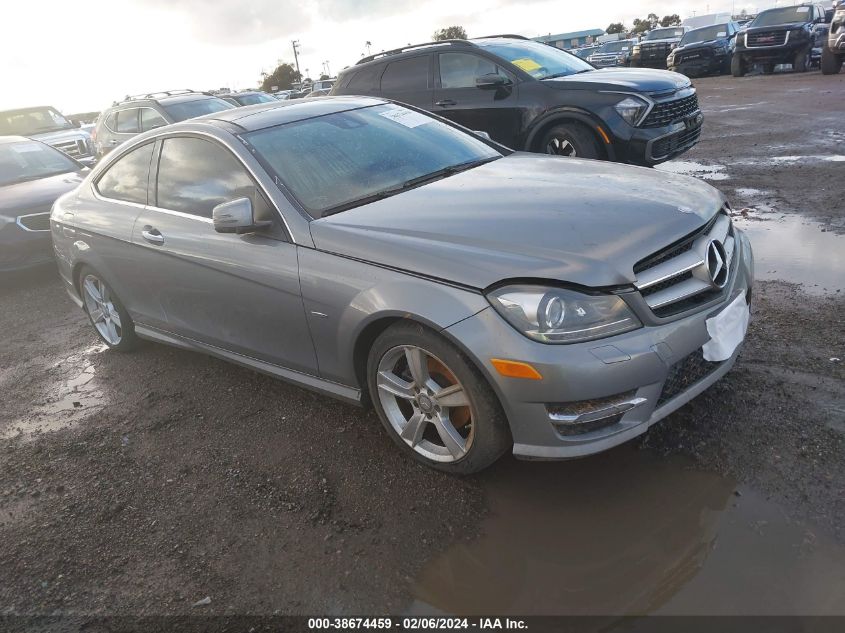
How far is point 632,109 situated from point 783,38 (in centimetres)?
1551

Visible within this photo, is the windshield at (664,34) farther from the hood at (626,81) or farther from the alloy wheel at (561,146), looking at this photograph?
the alloy wheel at (561,146)

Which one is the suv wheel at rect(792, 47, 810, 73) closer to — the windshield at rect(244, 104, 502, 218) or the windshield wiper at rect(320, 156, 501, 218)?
the windshield at rect(244, 104, 502, 218)

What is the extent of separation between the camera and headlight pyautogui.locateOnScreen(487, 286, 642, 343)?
2.51 meters

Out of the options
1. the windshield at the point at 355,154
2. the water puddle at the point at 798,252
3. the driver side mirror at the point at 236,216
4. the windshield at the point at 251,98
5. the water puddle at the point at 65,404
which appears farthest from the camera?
the windshield at the point at 251,98

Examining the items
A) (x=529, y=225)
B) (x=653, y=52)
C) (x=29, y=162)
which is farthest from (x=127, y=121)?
(x=653, y=52)

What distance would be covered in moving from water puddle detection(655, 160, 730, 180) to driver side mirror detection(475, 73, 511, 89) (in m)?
2.05

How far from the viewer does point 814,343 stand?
3654mm

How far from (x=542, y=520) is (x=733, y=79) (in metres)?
22.1

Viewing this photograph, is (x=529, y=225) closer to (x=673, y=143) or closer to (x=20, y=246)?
(x=673, y=143)

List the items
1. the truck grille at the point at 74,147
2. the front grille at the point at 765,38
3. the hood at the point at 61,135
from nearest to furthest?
the truck grille at the point at 74,147
the hood at the point at 61,135
the front grille at the point at 765,38

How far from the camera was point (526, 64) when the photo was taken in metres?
7.74

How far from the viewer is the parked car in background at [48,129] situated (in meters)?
13.8

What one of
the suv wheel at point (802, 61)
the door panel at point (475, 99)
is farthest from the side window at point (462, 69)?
the suv wheel at point (802, 61)

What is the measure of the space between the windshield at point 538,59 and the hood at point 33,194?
528 cm
